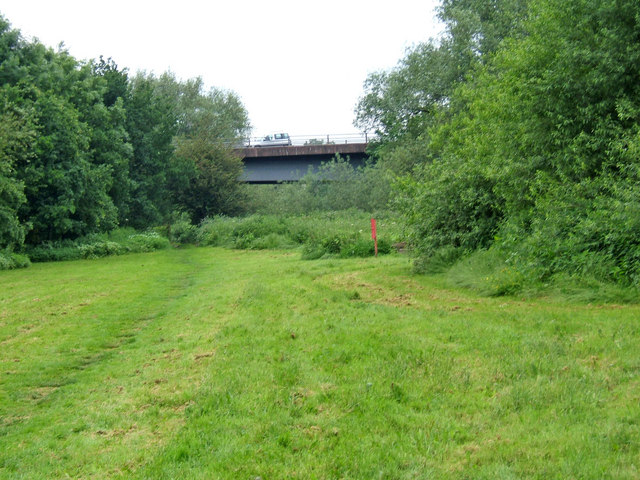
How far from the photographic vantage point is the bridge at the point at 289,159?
51938mm

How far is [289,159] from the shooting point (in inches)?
2151

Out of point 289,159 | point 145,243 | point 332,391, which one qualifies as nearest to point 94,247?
point 145,243

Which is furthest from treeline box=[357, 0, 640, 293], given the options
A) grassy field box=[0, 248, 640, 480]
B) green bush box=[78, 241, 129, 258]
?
green bush box=[78, 241, 129, 258]

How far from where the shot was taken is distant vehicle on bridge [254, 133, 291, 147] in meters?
57.1

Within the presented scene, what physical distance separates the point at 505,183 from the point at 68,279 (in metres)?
14.6

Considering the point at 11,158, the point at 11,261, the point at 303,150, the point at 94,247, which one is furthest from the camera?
the point at 303,150

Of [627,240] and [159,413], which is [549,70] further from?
[159,413]

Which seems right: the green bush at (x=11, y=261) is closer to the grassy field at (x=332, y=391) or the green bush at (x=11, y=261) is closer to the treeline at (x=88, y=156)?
the treeline at (x=88, y=156)

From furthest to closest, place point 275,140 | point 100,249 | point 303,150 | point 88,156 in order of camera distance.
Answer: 1. point 275,140
2. point 303,150
3. point 88,156
4. point 100,249

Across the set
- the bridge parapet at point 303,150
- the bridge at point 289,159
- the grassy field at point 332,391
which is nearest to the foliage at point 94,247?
the bridge at point 289,159

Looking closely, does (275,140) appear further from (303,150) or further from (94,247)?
(94,247)

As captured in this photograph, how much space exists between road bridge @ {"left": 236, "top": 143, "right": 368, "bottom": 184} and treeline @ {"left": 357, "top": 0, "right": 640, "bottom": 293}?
31.9m

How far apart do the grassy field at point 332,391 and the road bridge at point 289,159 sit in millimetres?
39663

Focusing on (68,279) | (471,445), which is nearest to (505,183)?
(471,445)
